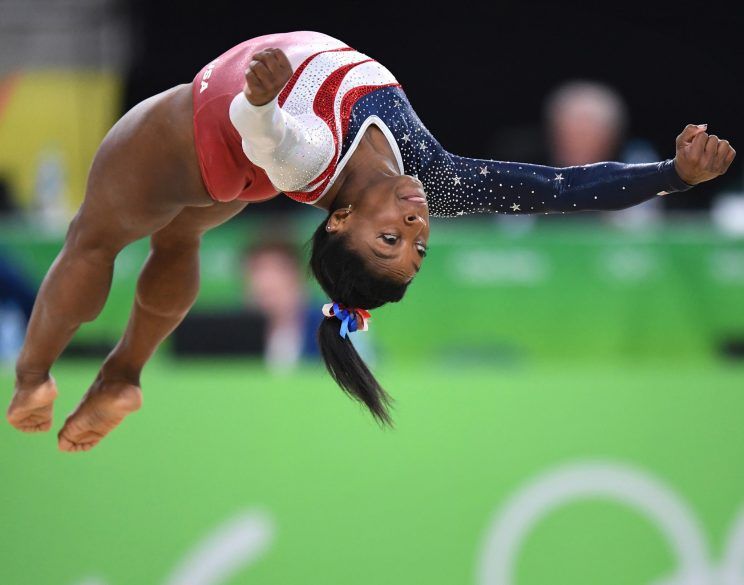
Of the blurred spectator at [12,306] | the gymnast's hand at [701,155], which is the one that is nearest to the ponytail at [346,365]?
the gymnast's hand at [701,155]

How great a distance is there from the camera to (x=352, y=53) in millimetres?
2947

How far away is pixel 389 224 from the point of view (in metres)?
2.69

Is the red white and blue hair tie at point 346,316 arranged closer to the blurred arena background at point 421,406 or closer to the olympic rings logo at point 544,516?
the blurred arena background at point 421,406

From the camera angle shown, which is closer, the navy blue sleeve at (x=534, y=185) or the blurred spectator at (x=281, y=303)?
the navy blue sleeve at (x=534, y=185)

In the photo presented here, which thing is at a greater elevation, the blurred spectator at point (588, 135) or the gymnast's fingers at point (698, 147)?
the blurred spectator at point (588, 135)

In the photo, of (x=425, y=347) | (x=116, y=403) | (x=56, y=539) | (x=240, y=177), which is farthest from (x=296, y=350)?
(x=240, y=177)

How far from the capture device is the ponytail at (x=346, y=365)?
2906 mm

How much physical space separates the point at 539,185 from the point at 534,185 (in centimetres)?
1

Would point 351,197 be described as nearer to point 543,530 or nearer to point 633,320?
point 543,530

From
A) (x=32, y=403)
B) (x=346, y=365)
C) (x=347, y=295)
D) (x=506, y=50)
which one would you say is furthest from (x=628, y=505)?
(x=506, y=50)

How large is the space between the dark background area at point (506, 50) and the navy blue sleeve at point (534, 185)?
4.36 meters

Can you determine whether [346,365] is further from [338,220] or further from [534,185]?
[534,185]

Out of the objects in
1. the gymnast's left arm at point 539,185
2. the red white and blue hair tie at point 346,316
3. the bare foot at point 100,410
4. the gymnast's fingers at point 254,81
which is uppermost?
the gymnast's fingers at point 254,81

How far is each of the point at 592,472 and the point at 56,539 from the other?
1.79 meters
